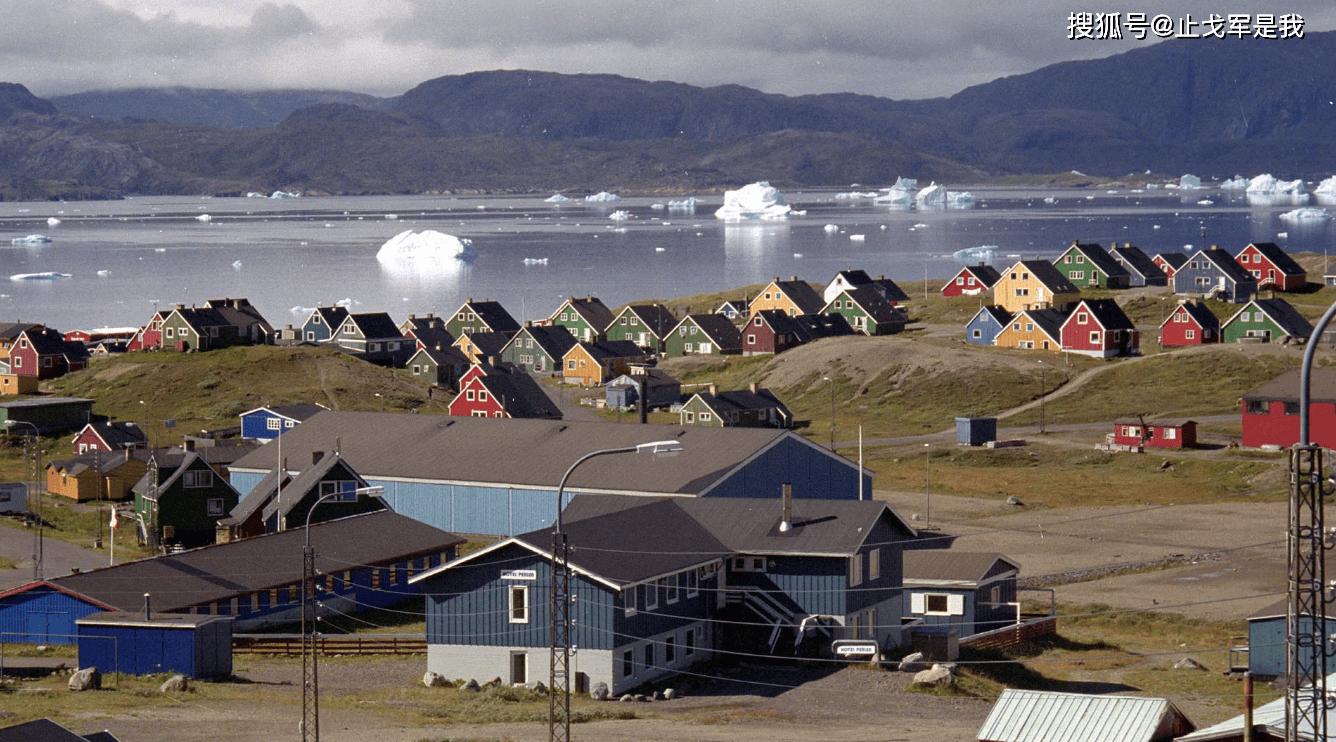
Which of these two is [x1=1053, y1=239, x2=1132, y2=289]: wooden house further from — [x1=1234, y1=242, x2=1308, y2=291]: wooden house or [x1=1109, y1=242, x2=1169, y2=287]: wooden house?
[x1=1234, y1=242, x2=1308, y2=291]: wooden house

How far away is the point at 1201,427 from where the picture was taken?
2852 inches

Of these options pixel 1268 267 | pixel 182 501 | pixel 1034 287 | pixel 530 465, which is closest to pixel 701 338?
pixel 1034 287

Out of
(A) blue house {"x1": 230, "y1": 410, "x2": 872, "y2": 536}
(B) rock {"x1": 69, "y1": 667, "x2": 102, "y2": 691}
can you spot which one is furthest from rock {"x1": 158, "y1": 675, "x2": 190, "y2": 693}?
(A) blue house {"x1": 230, "y1": 410, "x2": 872, "y2": 536}

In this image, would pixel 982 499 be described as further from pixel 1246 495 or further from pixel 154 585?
pixel 154 585

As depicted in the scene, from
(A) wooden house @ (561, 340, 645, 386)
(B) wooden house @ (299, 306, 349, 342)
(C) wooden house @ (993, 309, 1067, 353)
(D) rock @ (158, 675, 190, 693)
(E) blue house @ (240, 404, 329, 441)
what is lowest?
(D) rock @ (158, 675, 190, 693)

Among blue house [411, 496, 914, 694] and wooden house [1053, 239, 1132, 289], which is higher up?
wooden house [1053, 239, 1132, 289]

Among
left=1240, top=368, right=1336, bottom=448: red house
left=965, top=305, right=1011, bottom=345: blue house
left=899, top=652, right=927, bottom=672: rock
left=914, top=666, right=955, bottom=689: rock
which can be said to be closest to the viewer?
left=914, top=666, right=955, bottom=689: rock

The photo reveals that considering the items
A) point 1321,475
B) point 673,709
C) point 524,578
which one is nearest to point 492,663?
point 524,578

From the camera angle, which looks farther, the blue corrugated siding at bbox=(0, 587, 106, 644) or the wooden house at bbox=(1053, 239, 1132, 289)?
the wooden house at bbox=(1053, 239, 1132, 289)

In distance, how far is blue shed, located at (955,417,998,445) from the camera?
70688 mm

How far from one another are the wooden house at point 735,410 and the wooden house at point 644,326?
27.2 meters

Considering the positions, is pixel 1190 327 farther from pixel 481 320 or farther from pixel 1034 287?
pixel 481 320

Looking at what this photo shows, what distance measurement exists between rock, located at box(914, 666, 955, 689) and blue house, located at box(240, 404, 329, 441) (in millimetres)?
40360

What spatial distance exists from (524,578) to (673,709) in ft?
14.1
